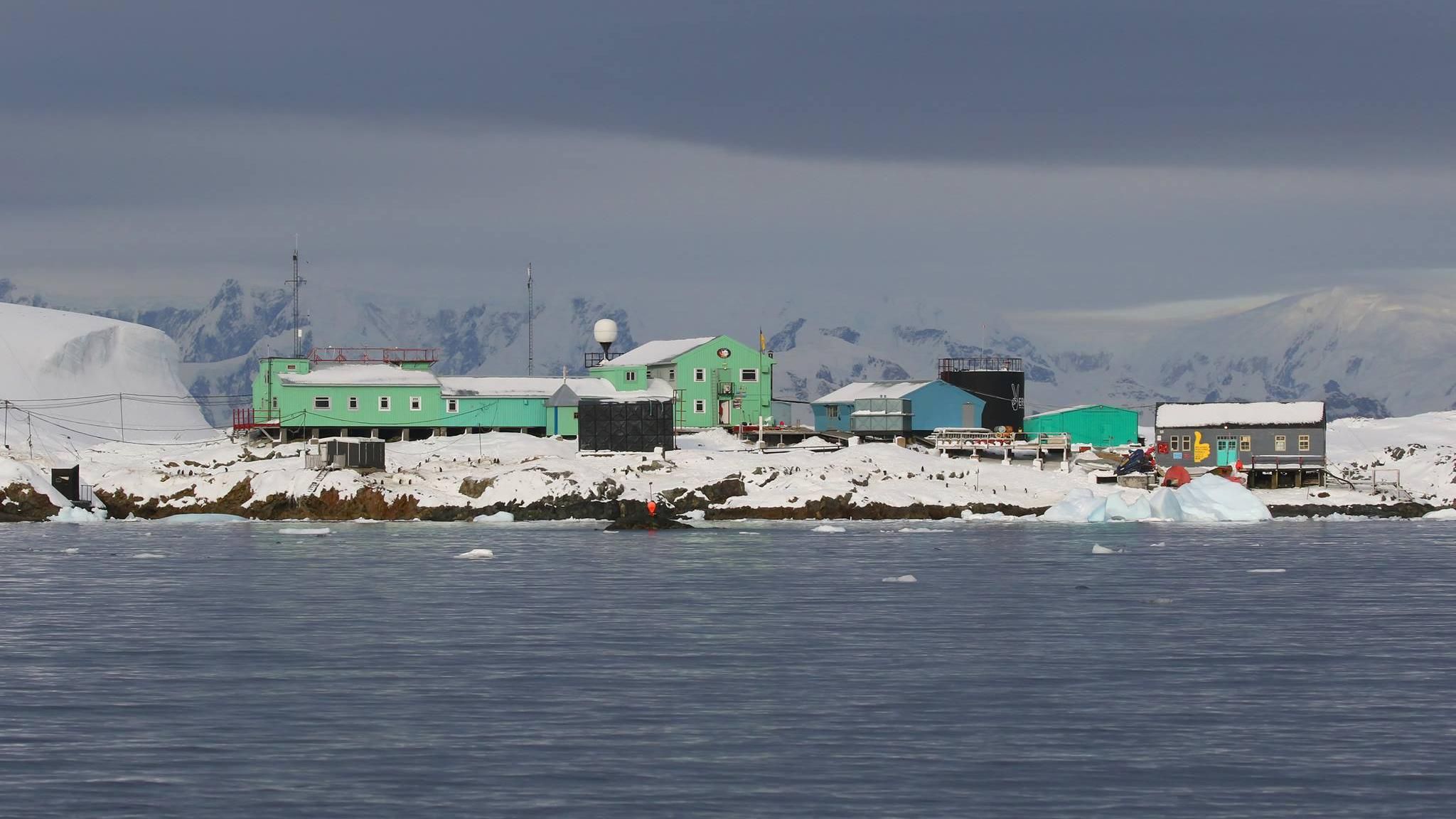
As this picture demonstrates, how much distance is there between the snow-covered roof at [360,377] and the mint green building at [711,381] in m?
12.7

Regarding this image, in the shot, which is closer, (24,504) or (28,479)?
(24,504)

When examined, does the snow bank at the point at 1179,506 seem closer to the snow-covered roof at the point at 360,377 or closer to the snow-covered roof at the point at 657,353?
the snow-covered roof at the point at 657,353

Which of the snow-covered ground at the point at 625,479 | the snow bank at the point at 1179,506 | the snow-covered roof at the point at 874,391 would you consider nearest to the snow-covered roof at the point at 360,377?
the snow-covered ground at the point at 625,479

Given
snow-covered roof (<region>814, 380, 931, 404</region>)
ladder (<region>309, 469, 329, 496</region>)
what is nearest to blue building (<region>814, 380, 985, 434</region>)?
snow-covered roof (<region>814, 380, 931, 404</region>)

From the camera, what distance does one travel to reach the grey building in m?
84.2

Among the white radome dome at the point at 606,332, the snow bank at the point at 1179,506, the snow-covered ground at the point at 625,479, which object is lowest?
the snow bank at the point at 1179,506

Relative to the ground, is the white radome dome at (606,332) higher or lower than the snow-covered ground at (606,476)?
higher

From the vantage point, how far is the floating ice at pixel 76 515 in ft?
244

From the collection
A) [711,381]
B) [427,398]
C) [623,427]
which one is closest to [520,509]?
[623,427]

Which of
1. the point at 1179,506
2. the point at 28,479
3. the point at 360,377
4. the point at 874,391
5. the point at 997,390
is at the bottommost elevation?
the point at 1179,506

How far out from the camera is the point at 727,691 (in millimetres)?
24328

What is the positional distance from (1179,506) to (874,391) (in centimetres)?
3558

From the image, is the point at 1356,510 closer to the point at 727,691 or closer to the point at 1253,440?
the point at 1253,440

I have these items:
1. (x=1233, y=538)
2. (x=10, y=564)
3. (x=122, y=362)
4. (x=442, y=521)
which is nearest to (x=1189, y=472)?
(x=1233, y=538)
